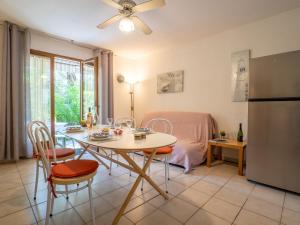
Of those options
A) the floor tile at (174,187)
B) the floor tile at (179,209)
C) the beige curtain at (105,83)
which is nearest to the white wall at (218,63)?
the beige curtain at (105,83)

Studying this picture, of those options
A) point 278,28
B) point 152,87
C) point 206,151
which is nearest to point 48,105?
point 152,87

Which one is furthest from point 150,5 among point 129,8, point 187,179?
point 187,179

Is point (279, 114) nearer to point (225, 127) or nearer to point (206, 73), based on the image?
point (225, 127)

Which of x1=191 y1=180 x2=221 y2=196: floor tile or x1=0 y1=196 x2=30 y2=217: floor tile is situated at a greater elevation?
x1=0 y1=196 x2=30 y2=217: floor tile

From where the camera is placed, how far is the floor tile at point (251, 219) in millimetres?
1457

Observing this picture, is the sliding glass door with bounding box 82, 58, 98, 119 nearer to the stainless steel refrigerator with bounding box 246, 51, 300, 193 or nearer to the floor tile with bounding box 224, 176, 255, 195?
the floor tile with bounding box 224, 176, 255, 195

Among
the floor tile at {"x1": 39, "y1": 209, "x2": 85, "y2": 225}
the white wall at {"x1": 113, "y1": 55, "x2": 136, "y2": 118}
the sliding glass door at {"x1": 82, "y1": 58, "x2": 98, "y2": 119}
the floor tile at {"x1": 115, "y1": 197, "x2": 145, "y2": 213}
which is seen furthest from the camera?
the white wall at {"x1": 113, "y1": 55, "x2": 136, "y2": 118}

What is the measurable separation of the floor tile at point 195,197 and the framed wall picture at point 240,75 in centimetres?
179

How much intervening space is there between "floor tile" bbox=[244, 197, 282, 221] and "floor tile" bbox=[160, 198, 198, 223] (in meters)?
0.58

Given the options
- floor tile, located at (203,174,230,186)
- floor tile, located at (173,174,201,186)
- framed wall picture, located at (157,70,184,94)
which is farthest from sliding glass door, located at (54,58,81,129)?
floor tile, located at (203,174,230,186)

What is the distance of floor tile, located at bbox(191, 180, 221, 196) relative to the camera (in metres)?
2.01

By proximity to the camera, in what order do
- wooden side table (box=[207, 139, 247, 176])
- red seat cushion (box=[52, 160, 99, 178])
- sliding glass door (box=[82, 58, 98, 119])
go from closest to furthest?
1. red seat cushion (box=[52, 160, 99, 178])
2. wooden side table (box=[207, 139, 247, 176])
3. sliding glass door (box=[82, 58, 98, 119])

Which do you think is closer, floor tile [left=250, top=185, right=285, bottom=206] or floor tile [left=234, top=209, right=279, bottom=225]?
floor tile [left=234, top=209, right=279, bottom=225]

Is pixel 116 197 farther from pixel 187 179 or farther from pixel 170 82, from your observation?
pixel 170 82
